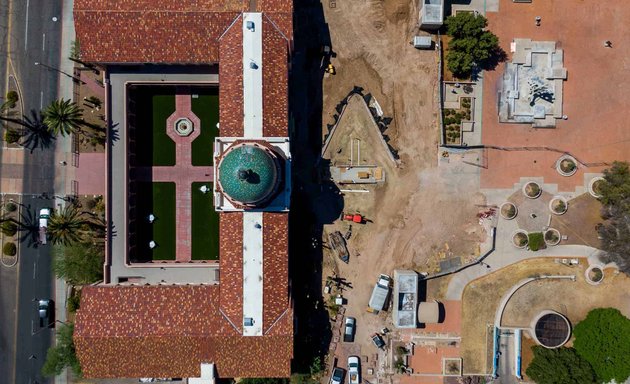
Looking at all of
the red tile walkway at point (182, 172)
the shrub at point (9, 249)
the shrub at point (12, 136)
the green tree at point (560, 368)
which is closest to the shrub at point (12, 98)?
the shrub at point (12, 136)

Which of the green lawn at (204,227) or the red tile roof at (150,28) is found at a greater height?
the red tile roof at (150,28)

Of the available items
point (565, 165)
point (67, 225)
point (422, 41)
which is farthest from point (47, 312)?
point (565, 165)

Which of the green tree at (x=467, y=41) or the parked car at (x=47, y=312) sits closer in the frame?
the green tree at (x=467, y=41)

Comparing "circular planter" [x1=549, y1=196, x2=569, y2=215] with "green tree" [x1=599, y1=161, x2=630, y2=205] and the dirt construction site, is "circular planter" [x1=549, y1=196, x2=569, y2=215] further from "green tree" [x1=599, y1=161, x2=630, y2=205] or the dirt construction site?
the dirt construction site

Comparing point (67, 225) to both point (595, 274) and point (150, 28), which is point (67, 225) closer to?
point (150, 28)

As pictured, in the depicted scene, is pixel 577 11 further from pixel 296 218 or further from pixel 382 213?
pixel 296 218

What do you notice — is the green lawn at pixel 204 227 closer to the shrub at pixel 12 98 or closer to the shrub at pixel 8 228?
the shrub at pixel 8 228

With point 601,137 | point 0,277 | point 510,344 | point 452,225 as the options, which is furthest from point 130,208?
point 601,137
